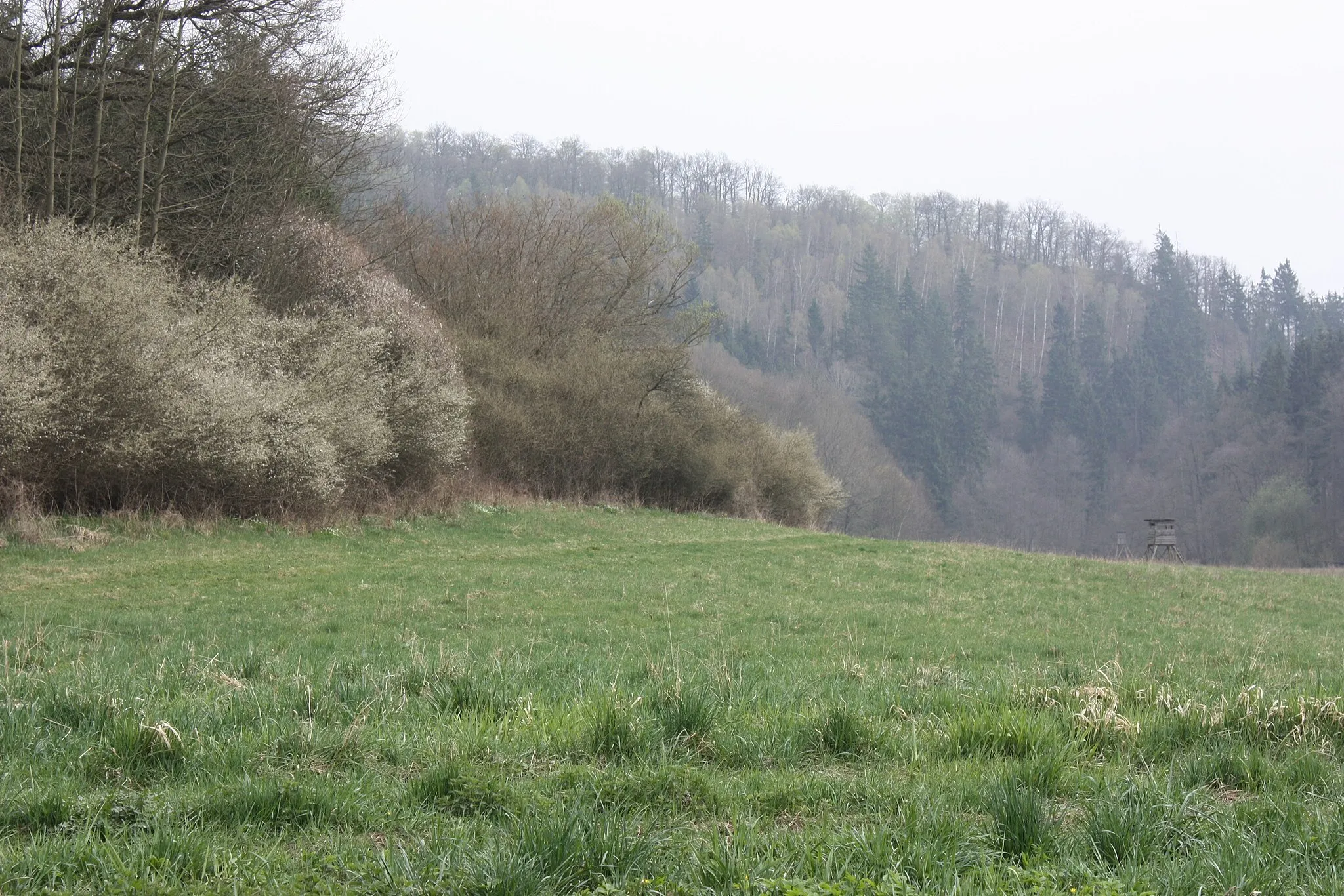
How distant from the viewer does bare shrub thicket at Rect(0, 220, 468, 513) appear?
55.8ft

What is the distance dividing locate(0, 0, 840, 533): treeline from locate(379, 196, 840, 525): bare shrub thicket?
0.15m

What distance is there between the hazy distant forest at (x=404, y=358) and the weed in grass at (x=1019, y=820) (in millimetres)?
17530

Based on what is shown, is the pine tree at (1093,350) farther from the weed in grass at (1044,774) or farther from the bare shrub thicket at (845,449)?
the weed in grass at (1044,774)

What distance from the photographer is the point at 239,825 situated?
10.5 ft

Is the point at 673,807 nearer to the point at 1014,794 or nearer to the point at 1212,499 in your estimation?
the point at 1014,794

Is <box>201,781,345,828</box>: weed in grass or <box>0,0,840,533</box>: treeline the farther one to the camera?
<box>0,0,840,533</box>: treeline

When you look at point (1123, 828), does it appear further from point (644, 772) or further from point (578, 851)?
point (578, 851)

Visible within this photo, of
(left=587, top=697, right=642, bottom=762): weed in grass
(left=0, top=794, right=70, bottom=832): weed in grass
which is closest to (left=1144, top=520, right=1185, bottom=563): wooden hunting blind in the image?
(left=587, top=697, right=642, bottom=762): weed in grass

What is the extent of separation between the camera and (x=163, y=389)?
18.4 metres

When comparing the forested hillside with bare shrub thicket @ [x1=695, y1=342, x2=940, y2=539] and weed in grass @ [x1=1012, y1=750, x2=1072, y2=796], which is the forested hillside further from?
weed in grass @ [x1=1012, y1=750, x2=1072, y2=796]

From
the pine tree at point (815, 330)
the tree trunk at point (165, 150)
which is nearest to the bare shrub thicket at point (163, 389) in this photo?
the tree trunk at point (165, 150)

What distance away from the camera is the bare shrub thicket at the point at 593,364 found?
37938 millimetres

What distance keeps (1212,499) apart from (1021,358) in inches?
1842

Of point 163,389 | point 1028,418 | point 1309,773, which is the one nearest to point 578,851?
point 1309,773
